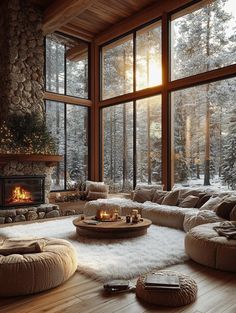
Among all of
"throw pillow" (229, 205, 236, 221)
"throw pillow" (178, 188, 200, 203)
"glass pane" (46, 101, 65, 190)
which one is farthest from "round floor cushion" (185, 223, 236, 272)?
"glass pane" (46, 101, 65, 190)

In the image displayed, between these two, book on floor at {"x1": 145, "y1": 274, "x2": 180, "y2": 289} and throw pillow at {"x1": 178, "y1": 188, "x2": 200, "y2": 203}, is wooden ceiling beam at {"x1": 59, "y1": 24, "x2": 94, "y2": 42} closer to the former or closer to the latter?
throw pillow at {"x1": 178, "y1": 188, "x2": 200, "y2": 203}

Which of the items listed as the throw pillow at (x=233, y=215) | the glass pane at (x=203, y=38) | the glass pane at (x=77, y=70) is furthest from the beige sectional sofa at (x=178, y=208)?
the glass pane at (x=77, y=70)

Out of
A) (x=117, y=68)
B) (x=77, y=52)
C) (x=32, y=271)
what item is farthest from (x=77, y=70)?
(x=32, y=271)

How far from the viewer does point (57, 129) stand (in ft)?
28.4

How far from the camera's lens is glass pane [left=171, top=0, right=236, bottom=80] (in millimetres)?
6367

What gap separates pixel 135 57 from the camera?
8375mm

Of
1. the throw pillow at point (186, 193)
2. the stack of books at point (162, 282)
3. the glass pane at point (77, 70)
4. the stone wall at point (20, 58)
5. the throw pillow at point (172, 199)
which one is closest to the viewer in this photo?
the stack of books at point (162, 282)

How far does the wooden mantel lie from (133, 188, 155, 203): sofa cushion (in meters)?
2.18

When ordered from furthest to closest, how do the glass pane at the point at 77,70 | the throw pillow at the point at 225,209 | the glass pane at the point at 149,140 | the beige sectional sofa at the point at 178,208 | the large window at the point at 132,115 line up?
1. the glass pane at the point at 77,70
2. the large window at the point at 132,115
3. the glass pane at the point at 149,140
4. the beige sectional sofa at the point at 178,208
5. the throw pillow at the point at 225,209

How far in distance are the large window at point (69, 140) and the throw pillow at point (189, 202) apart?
4016 millimetres

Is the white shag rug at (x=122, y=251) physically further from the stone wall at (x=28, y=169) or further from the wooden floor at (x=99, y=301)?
the stone wall at (x=28, y=169)

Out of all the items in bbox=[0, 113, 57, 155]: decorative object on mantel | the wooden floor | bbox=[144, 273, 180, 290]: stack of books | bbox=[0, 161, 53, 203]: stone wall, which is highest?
bbox=[0, 113, 57, 155]: decorative object on mantel

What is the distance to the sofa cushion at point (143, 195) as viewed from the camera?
6.73 meters

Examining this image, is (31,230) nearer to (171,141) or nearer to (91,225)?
(91,225)
